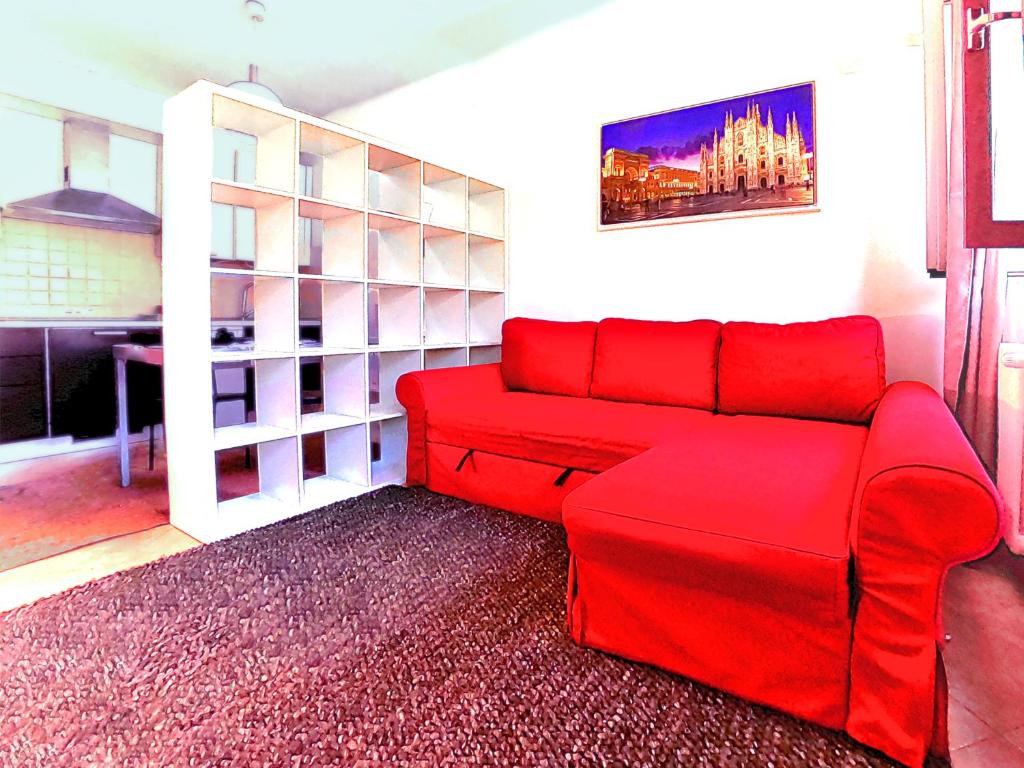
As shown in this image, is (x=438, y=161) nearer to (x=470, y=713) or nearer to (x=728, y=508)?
(x=728, y=508)

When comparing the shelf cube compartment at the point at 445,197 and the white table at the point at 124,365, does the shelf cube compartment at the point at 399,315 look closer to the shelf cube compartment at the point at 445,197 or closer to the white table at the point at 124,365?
the shelf cube compartment at the point at 445,197

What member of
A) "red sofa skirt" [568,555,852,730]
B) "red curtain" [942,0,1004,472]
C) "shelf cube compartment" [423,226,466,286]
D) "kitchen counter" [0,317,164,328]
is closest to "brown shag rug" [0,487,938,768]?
"red sofa skirt" [568,555,852,730]

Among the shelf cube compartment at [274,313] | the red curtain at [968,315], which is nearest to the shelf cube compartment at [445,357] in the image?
the shelf cube compartment at [274,313]

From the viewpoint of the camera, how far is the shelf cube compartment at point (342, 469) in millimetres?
2674

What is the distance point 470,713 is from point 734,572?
0.62 meters

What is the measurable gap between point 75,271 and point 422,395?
3.31 meters

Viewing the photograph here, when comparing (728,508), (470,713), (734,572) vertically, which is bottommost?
(470,713)

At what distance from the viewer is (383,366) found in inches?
124

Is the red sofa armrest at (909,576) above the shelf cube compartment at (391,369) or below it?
below

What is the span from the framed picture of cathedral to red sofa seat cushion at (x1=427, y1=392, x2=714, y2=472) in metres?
1.10

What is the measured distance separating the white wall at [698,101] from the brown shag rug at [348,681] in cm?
173

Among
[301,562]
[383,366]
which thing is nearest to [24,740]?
[301,562]

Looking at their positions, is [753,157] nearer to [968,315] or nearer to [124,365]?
[968,315]

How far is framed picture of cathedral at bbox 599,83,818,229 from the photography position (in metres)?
2.58
